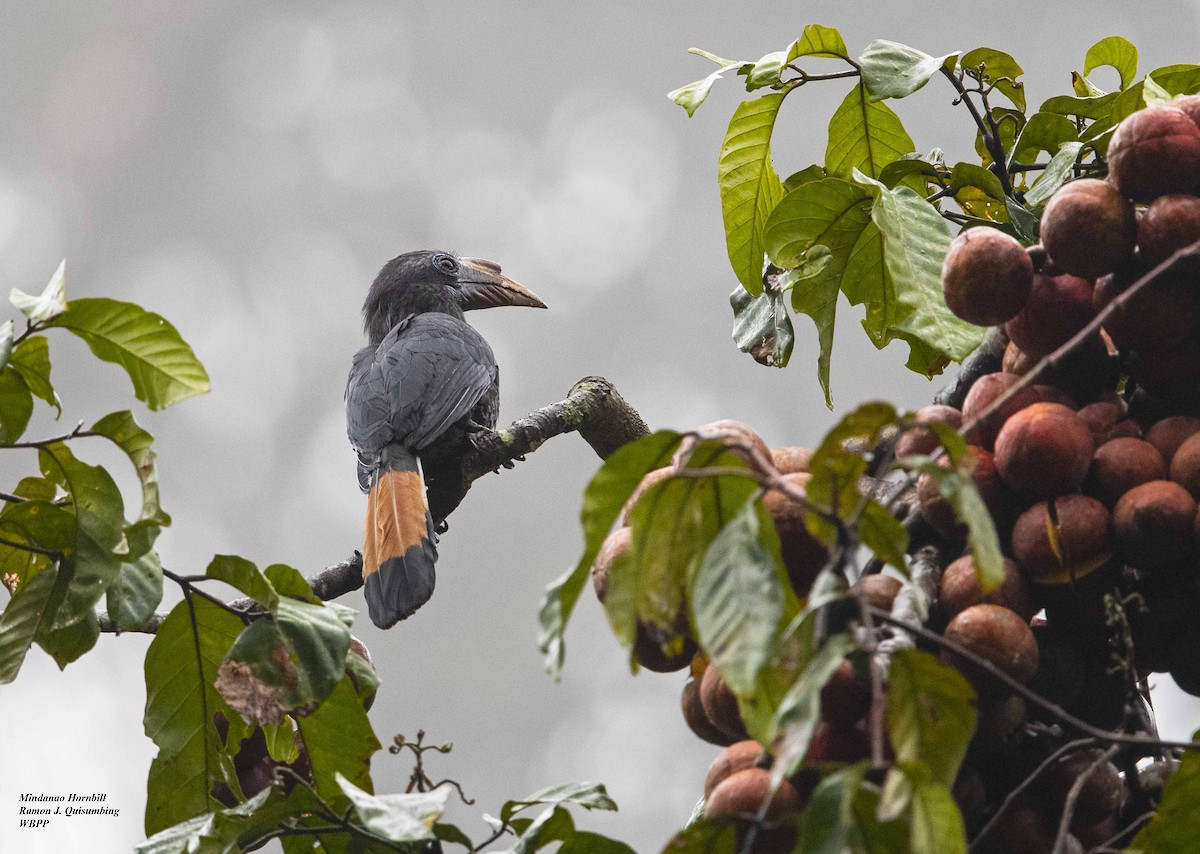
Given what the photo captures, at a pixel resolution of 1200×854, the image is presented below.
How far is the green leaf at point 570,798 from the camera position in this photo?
3.87 feet

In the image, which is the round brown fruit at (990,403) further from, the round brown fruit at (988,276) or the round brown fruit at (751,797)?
the round brown fruit at (751,797)

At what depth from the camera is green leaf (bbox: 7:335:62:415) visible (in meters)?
1.28

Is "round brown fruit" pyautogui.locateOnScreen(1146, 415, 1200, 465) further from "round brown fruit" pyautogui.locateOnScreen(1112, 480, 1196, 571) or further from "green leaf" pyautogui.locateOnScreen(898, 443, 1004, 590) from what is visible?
"green leaf" pyautogui.locateOnScreen(898, 443, 1004, 590)

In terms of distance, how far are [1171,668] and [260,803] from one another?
0.80 metres

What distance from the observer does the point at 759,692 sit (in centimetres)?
87

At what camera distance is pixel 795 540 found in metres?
1.00

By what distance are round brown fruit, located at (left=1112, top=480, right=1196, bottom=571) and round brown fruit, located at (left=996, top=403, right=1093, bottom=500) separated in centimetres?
5

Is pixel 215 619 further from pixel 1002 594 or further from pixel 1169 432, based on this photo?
pixel 1169 432

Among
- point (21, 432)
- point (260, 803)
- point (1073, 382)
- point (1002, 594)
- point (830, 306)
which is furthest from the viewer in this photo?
point (830, 306)

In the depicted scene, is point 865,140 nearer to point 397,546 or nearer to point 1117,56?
point 1117,56

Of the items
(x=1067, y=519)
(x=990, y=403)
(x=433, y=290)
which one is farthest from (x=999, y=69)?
(x=433, y=290)

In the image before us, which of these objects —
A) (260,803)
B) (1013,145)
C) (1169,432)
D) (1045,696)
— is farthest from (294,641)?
(1013,145)

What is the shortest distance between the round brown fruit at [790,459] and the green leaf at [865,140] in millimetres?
626

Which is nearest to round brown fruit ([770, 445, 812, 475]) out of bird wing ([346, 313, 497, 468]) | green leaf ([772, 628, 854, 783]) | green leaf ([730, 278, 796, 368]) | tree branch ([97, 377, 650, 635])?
green leaf ([772, 628, 854, 783])
